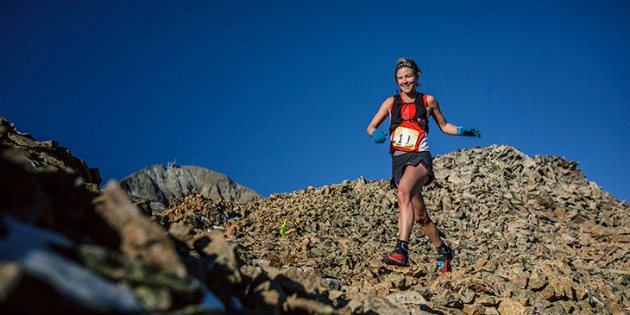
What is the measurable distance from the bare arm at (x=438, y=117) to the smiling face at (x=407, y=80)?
0.31 metres

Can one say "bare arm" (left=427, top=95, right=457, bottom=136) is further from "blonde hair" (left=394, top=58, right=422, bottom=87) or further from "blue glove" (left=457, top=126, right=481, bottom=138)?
"blonde hair" (left=394, top=58, right=422, bottom=87)

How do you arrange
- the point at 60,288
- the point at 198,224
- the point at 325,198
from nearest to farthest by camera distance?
1. the point at 60,288
2. the point at 198,224
3. the point at 325,198

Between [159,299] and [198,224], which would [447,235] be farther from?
[159,299]

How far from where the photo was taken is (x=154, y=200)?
74.5 ft

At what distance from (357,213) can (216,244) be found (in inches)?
284

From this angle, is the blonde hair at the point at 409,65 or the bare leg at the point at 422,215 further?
the blonde hair at the point at 409,65

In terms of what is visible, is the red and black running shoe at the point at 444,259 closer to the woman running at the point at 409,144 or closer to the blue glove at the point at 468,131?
the woman running at the point at 409,144

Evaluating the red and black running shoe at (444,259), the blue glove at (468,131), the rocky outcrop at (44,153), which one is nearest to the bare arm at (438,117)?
the blue glove at (468,131)

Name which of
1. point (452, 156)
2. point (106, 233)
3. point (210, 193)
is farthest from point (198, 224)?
point (210, 193)

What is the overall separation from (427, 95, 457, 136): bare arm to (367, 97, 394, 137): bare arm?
0.55 m

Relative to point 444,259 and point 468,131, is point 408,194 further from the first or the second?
point 468,131

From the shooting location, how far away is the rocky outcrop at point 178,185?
23203 mm

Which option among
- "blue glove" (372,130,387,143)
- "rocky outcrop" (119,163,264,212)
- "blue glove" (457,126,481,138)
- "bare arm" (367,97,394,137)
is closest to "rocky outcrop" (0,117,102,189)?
"blue glove" (372,130,387,143)

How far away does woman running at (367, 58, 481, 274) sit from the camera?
14.7ft
